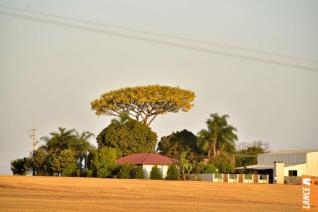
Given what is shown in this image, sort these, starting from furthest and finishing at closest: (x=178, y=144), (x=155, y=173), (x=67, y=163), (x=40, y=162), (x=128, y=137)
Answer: (x=178, y=144), (x=128, y=137), (x=40, y=162), (x=67, y=163), (x=155, y=173)

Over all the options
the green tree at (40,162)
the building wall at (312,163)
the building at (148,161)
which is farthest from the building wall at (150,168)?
the building wall at (312,163)

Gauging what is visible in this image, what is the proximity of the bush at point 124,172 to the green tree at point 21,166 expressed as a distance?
84.2ft

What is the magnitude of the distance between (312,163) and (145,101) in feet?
106

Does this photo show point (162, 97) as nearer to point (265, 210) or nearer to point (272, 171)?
point (272, 171)

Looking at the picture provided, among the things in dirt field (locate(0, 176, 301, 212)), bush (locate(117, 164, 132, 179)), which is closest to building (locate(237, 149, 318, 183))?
bush (locate(117, 164, 132, 179))

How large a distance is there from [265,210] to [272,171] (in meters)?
63.3

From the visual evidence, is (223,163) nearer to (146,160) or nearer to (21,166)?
(146,160)

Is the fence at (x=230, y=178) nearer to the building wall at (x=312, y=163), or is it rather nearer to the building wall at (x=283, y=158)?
→ the building wall at (x=312, y=163)

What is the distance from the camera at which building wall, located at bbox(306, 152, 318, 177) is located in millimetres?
94775

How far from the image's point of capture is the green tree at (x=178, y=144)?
12406 cm

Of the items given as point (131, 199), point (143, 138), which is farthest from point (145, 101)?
point (131, 199)

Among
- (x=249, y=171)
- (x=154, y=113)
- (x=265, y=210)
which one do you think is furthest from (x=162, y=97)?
(x=265, y=210)

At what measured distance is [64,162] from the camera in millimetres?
96188

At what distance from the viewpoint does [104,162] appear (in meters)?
90.4
